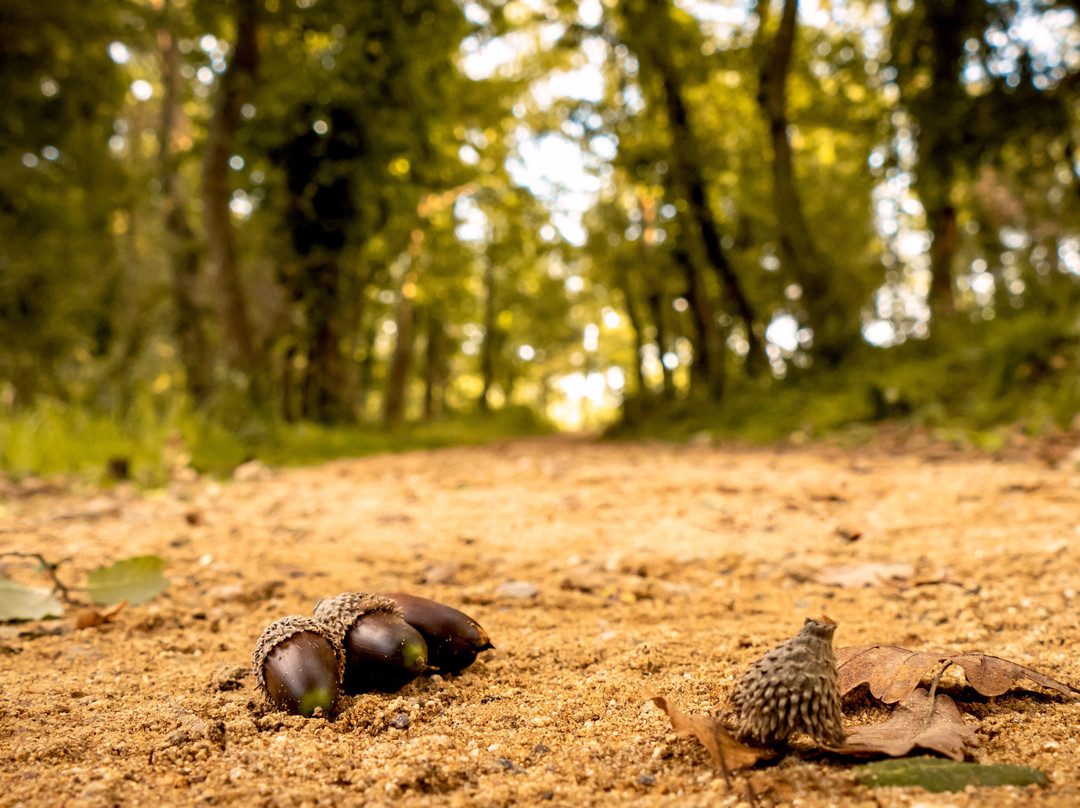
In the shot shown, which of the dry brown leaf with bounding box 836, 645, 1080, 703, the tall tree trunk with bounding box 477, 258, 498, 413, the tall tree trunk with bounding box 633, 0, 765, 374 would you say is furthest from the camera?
the tall tree trunk with bounding box 477, 258, 498, 413

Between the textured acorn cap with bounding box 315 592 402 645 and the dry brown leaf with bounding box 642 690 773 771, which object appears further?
the textured acorn cap with bounding box 315 592 402 645

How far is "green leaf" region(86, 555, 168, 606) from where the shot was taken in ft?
6.40

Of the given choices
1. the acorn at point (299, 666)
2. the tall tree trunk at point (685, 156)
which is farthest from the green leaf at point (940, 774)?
the tall tree trunk at point (685, 156)

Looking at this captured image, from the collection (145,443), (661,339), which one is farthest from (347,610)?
(661,339)

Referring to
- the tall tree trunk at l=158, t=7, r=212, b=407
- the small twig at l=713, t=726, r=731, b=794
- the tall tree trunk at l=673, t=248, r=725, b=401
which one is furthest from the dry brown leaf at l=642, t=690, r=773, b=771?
the tall tree trunk at l=158, t=7, r=212, b=407

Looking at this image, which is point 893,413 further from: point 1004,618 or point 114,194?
point 114,194

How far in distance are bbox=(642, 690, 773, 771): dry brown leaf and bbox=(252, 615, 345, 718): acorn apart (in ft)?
2.03

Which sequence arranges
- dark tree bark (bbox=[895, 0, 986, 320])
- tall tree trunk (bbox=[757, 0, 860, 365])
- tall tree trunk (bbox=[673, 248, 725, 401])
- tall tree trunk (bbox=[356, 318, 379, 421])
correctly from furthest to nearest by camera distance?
1. tall tree trunk (bbox=[356, 318, 379, 421])
2. tall tree trunk (bbox=[673, 248, 725, 401])
3. tall tree trunk (bbox=[757, 0, 860, 365])
4. dark tree bark (bbox=[895, 0, 986, 320])

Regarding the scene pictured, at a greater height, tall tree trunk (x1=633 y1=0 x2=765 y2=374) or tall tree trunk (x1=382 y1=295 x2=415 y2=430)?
tall tree trunk (x1=633 y1=0 x2=765 y2=374)

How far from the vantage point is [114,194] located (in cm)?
1023

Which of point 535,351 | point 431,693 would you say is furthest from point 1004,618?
point 535,351

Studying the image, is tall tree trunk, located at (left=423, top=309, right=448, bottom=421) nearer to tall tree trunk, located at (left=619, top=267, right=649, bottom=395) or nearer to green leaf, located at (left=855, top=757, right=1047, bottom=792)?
tall tree trunk, located at (left=619, top=267, right=649, bottom=395)

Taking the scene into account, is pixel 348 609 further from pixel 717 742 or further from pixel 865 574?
pixel 865 574

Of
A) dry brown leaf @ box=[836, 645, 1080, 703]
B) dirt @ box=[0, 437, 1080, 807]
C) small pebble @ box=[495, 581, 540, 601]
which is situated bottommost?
small pebble @ box=[495, 581, 540, 601]
